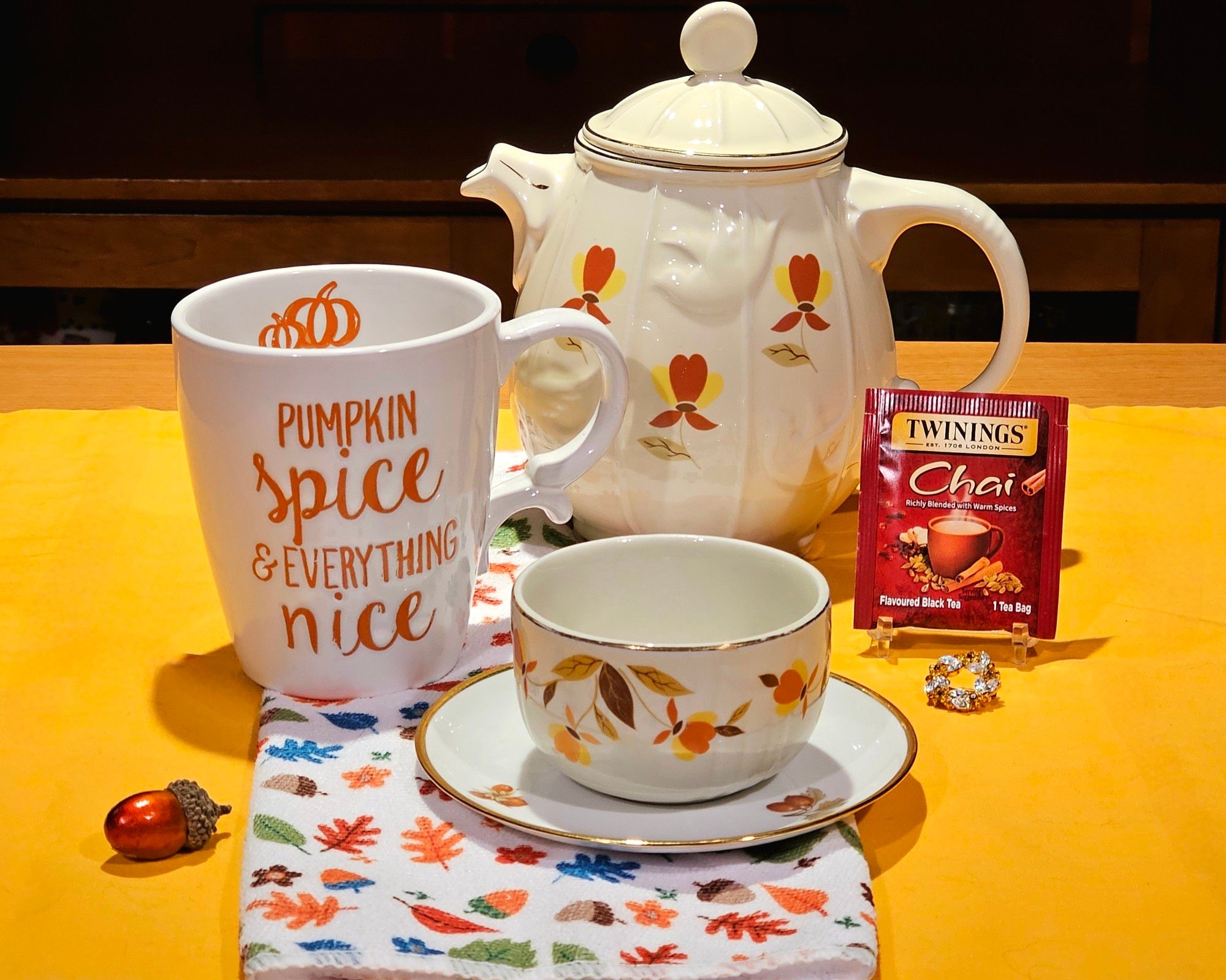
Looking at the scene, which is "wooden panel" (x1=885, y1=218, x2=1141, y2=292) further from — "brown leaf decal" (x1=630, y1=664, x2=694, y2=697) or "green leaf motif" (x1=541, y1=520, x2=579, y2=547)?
"brown leaf decal" (x1=630, y1=664, x2=694, y2=697)

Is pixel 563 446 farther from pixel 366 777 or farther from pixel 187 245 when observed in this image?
pixel 187 245

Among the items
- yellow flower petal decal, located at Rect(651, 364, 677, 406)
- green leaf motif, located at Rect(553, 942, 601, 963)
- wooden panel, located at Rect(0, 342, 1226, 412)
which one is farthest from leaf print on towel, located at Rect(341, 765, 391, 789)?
wooden panel, located at Rect(0, 342, 1226, 412)

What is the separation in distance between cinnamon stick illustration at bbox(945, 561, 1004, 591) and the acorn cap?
0.32 meters

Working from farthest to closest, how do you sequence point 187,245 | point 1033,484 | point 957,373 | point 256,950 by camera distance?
point 187,245 → point 957,373 → point 1033,484 → point 256,950

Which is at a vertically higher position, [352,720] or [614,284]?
[614,284]

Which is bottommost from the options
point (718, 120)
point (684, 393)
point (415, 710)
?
point (415, 710)

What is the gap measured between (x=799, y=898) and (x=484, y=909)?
0.31 feet

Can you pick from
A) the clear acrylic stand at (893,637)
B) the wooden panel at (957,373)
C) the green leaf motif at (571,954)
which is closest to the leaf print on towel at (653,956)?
the green leaf motif at (571,954)

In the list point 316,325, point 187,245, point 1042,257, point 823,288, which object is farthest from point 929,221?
point 187,245

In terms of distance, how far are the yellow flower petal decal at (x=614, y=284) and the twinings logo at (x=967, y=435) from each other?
0.46ft

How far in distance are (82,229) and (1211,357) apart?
1104 millimetres

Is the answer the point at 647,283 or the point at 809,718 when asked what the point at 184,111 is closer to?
the point at 647,283

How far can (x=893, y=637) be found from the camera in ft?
2.09

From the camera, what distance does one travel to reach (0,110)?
5.74 feet
